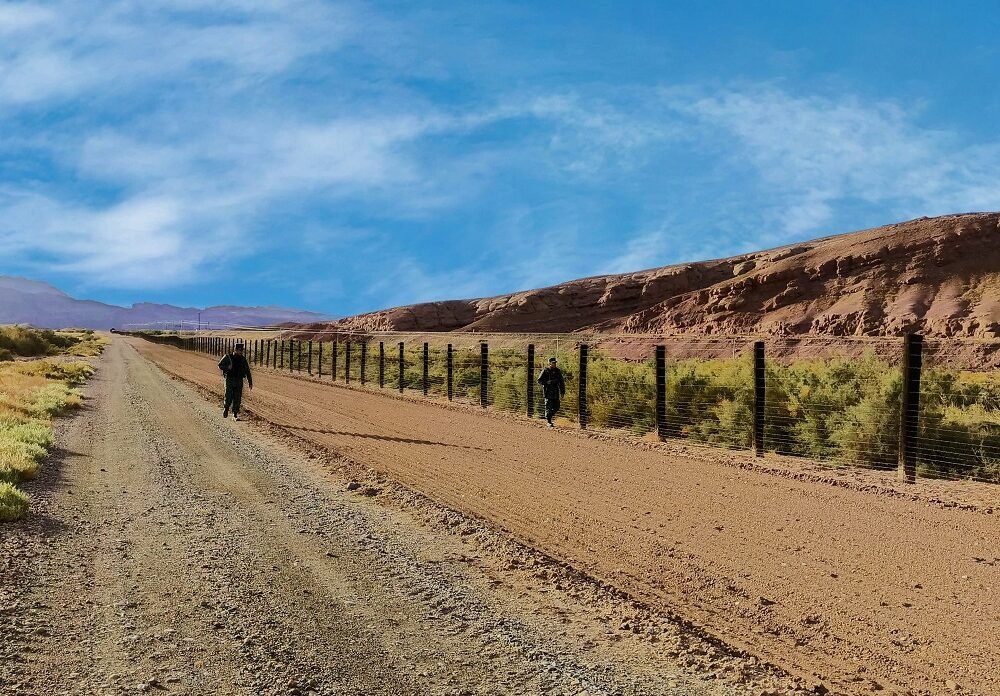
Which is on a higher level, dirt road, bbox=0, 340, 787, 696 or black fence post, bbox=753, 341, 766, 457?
black fence post, bbox=753, 341, 766, 457

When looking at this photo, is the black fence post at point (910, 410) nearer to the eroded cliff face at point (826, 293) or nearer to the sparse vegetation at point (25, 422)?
the sparse vegetation at point (25, 422)

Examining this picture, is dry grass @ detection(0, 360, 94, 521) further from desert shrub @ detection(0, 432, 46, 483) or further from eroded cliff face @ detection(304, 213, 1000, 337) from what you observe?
eroded cliff face @ detection(304, 213, 1000, 337)

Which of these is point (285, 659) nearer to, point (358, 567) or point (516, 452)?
point (358, 567)

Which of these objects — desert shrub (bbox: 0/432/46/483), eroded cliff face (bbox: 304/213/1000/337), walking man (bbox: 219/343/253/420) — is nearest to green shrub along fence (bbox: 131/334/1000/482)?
walking man (bbox: 219/343/253/420)

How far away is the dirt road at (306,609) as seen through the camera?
4.70 m

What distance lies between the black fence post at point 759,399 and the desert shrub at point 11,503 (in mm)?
11672

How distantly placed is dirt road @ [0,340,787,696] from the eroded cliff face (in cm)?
5969

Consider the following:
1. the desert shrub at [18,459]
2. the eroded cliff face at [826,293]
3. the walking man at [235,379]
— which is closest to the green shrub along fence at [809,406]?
the walking man at [235,379]

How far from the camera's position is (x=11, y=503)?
8914 mm

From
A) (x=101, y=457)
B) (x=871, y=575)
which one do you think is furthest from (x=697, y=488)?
(x=101, y=457)

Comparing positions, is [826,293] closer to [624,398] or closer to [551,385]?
[624,398]

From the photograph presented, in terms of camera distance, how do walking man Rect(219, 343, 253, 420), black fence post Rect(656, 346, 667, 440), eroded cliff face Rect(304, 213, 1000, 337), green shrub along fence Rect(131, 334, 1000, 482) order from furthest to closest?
eroded cliff face Rect(304, 213, 1000, 337) < walking man Rect(219, 343, 253, 420) < black fence post Rect(656, 346, 667, 440) < green shrub along fence Rect(131, 334, 1000, 482)

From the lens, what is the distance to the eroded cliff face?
6888cm

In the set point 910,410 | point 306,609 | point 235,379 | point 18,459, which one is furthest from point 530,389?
point 306,609
